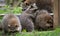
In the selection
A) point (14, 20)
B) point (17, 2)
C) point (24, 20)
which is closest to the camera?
point (14, 20)

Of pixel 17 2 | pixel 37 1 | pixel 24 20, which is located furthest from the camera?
pixel 17 2

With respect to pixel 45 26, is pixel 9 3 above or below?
above

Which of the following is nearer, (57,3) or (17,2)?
(57,3)

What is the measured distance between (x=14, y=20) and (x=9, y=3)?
131cm

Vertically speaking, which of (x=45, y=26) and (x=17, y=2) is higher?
(x=17, y=2)

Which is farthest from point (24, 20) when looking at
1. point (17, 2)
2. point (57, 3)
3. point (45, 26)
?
point (17, 2)

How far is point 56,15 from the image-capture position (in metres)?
4.71

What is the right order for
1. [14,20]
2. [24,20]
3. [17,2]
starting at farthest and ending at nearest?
1. [17,2]
2. [24,20]
3. [14,20]

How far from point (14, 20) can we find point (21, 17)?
0.44 meters

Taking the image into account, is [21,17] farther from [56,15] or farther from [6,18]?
[56,15]

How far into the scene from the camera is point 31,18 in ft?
16.8

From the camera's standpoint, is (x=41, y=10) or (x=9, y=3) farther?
(x=9, y=3)

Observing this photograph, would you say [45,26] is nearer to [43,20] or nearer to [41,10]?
[43,20]

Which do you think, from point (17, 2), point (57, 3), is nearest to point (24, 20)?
point (57, 3)
